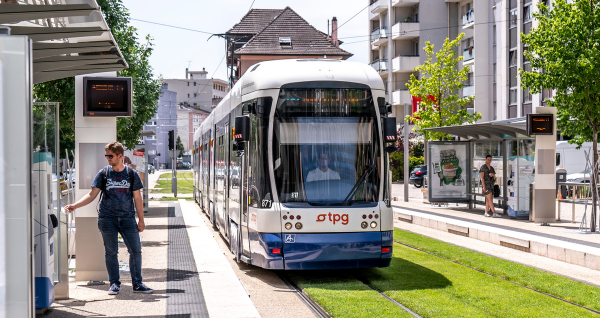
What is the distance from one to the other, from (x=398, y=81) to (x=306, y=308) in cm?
5083

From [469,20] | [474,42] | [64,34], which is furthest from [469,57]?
[64,34]

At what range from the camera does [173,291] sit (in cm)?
879

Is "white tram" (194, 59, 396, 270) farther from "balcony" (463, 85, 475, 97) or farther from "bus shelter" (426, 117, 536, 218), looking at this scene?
"balcony" (463, 85, 475, 97)

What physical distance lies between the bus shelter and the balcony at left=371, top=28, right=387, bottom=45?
35081 mm

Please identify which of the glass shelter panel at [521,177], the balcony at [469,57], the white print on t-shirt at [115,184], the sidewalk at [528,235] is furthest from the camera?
the balcony at [469,57]

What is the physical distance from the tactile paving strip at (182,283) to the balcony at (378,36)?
44.4 m

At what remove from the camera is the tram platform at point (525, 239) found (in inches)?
453

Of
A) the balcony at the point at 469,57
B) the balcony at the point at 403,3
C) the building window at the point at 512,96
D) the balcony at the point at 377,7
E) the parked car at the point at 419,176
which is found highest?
the balcony at the point at 377,7

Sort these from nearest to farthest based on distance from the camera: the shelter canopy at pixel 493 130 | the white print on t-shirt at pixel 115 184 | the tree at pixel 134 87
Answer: the white print on t-shirt at pixel 115 184 → the tree at pixel 134 87 → the shelter canopy at pixel 493 130

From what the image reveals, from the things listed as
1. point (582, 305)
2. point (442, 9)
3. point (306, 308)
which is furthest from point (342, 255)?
point (442, 9)

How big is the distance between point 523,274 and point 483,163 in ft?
40.7

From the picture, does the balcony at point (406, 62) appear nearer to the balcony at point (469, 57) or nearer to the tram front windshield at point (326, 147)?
the balcony at point (469, 57)

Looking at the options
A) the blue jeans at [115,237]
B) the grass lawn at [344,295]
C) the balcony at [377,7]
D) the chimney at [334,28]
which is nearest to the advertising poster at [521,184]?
the grass lawn at [344,295]

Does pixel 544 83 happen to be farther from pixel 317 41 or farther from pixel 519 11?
pixel 317 41
